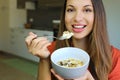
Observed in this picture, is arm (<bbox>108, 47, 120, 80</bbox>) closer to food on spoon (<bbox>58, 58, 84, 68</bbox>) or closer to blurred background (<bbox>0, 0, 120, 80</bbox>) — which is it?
food on spoon (<bbox>58, 58, 84, 68</bbox>)

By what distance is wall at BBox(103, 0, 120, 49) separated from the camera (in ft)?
12.0

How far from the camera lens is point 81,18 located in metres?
0.99

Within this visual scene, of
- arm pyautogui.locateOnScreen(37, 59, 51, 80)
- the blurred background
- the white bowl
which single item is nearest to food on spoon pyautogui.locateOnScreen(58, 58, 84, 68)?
the white bowl

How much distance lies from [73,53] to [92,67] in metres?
0.15

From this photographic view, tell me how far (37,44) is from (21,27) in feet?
16.9

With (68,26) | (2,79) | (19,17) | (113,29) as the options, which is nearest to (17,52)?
(19,17)

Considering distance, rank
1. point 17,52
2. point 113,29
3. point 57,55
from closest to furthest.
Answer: point 57,55 < point 113,29 < point 17,52

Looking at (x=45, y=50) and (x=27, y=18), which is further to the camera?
(x=27, y=18)

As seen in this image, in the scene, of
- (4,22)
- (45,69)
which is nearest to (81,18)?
(45,69)

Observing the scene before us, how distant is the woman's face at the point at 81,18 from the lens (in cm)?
99

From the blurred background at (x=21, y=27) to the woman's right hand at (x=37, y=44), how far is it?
3.29 metres

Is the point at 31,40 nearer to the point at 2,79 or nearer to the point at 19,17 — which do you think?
the point at 2,79

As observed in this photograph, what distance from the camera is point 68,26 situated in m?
1.04

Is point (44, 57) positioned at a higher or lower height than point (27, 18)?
higher
